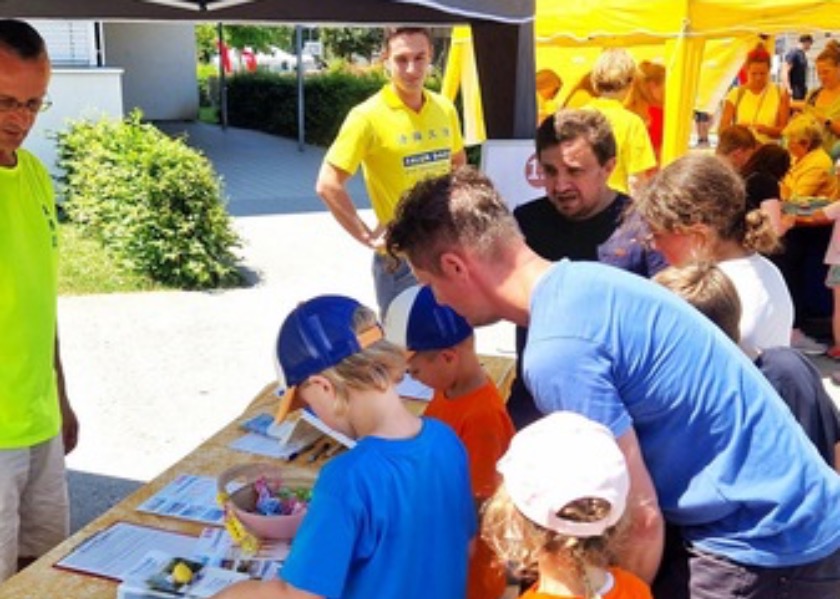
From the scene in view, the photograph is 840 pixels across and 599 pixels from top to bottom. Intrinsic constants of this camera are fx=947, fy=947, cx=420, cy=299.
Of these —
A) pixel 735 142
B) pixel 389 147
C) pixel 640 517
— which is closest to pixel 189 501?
pixel 640 517

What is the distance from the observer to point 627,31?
6305 mm

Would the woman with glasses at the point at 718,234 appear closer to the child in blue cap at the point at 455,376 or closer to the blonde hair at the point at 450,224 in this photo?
the child in blue cap at the point at 455,376

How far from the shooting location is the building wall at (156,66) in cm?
1898

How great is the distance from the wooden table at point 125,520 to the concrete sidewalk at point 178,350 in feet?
5.03

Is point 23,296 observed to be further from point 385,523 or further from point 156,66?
point 156,66

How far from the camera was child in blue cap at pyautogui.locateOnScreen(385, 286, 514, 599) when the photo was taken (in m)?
2.02

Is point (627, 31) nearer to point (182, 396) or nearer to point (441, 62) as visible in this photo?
point (182, 396)

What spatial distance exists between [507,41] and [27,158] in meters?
1.39

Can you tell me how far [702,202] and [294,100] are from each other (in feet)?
58.2

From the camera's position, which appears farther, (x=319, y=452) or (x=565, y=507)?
(x=319, y=452)

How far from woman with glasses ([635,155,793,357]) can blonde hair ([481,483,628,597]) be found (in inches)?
36.5

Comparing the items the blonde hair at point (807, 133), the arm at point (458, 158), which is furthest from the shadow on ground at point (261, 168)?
the arm at point (458, 158)

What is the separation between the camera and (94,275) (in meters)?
7.50

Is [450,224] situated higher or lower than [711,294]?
A: higher
